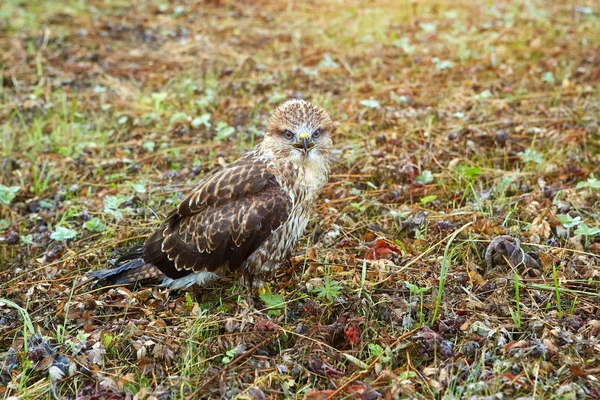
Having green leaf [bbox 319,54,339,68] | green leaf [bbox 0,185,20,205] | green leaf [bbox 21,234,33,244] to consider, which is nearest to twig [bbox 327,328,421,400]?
green leaf [bbox 21,234,33,244]

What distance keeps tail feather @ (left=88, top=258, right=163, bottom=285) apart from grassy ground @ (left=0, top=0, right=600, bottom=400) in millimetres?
126

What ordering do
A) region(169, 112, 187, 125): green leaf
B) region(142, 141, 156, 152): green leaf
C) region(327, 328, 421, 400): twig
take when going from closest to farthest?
region(327, 328, 421, 400): twig
region(142, 141, 156, 152): green leaf
region(169, 112, 187, 125): green leaf

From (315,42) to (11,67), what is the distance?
3799mm

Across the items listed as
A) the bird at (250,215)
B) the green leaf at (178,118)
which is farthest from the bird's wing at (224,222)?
the green leaf at (178,118)

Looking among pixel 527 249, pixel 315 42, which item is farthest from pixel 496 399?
pixel 315 42

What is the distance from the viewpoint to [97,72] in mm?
8727

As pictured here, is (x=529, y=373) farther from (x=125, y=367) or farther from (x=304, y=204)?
(x=125, y=367)

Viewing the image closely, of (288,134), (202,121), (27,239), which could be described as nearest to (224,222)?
(288,134)

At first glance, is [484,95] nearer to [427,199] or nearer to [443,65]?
[443,65]

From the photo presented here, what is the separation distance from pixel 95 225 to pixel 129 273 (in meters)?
0.87

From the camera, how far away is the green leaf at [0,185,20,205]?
6.06 m

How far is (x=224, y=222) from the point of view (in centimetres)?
463

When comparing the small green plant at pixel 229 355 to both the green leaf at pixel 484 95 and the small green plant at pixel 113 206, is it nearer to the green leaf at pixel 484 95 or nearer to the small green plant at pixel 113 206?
the small green plant at pixel 113 206

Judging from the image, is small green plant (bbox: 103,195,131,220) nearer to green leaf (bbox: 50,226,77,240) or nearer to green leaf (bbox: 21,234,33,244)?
green leaf (bbox: 50,226,77,240)
